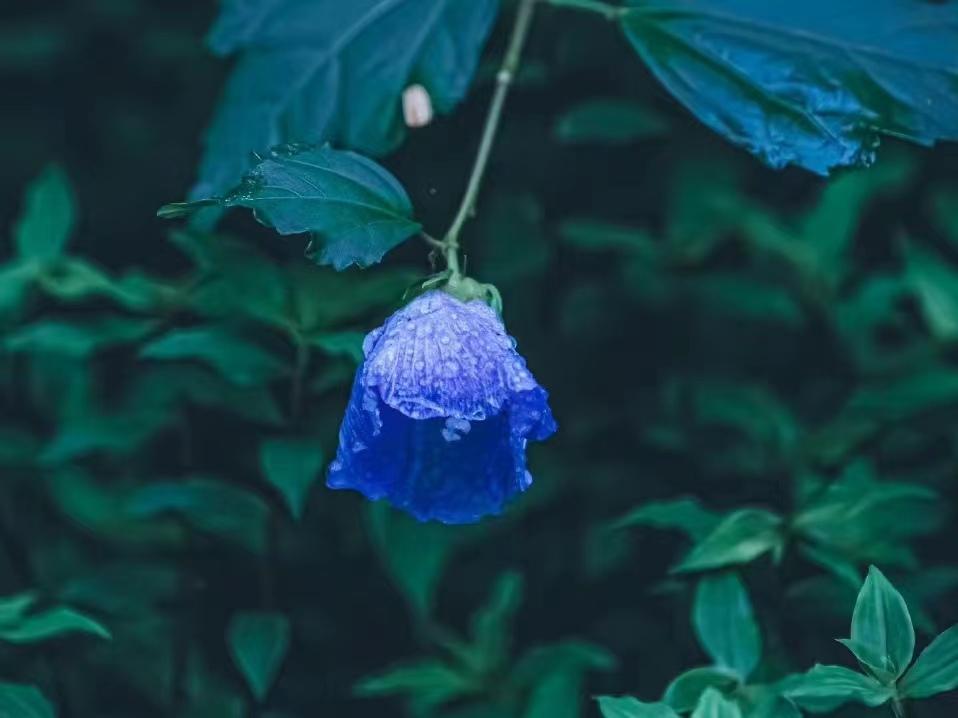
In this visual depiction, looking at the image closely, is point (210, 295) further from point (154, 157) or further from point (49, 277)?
point (154, 157)

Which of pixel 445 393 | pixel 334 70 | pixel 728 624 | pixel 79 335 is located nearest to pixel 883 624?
pixel 728 624

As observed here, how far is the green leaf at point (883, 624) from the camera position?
930 millimetres

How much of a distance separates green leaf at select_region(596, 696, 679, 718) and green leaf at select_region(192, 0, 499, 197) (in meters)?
0.60

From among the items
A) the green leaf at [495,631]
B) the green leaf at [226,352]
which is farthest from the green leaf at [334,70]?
the green leaf at [495,631]

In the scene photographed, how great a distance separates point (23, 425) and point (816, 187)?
3.79 feet

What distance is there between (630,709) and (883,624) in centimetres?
21

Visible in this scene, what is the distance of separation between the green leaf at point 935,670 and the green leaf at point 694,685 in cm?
16

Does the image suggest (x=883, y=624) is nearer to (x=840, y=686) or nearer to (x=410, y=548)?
(x=840, y=686)

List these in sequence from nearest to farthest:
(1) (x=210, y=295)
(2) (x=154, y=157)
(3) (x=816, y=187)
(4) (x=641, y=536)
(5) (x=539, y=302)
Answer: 1. (1) (x=210, y=295)
2. (4) (x=641, y=536)
3. (5) (x=539, y=302)
4. (3) (x=816, y=187)
5. (2) (x=154, y=157)

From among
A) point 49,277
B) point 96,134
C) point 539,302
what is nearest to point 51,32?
point 96,134

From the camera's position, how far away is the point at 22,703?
102 cm

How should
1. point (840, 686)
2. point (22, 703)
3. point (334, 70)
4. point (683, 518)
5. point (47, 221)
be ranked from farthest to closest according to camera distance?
point (47, 221) → point (334, 70) → point (683, 518) → point (22, 703) → point (840, 686)

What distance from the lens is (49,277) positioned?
135 centimetres

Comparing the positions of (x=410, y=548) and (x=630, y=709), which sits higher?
(x=630, y=709)
